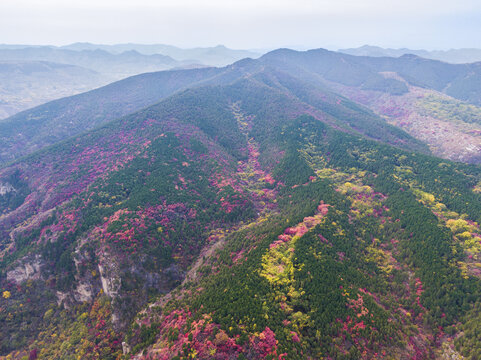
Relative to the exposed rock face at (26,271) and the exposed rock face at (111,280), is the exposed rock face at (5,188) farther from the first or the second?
the exposed rock face at (111,280)

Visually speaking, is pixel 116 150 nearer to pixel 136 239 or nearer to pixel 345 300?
pixel 136 239

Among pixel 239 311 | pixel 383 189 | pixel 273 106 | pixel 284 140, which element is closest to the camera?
pixel 239 311

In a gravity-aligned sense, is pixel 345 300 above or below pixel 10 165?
above

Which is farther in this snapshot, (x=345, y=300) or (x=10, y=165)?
(x=10, y=165)

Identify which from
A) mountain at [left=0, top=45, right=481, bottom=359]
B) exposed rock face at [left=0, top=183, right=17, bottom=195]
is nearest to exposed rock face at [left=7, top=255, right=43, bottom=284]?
mountain at [left=0, top=45, right=481, bottom=359]

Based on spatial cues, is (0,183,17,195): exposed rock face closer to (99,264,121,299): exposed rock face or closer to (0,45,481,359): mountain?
(0,45,481,359): mountain

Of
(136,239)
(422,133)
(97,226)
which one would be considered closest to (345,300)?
(136,239)

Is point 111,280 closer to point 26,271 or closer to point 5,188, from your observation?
point 26,271
